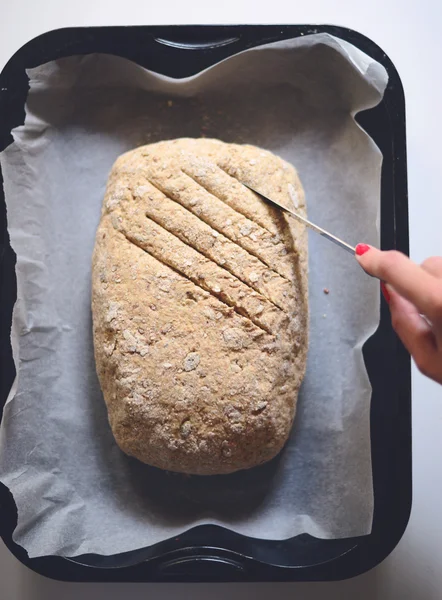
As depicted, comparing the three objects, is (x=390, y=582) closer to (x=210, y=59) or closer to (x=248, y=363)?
(x=248, y=363)

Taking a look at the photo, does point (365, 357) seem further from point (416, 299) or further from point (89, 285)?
point (89, 285)

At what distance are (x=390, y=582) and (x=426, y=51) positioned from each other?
4.84 ft

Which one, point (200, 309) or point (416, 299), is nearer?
point (416, 299)

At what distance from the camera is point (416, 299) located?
42.0 inches

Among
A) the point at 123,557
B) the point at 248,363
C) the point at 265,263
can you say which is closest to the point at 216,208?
the point at 265,263

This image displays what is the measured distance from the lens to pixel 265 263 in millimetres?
1445

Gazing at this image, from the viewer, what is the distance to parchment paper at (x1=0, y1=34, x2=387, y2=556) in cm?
149

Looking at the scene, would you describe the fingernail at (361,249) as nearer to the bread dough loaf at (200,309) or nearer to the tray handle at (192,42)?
the bread dough loaf at (200,309)

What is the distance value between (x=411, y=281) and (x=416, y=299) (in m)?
0.04

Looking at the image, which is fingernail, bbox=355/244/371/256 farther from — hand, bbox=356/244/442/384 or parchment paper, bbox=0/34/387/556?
parchment paper, bbox=0/34/387/556

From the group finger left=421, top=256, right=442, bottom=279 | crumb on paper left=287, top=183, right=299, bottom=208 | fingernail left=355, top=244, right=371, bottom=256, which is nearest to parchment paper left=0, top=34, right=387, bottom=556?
crumb on paper left=287, top=183, right=299, bottom=208

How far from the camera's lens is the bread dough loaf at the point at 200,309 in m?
1.40

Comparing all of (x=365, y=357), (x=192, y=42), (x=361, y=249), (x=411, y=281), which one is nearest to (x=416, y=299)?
(x=411, y=281)

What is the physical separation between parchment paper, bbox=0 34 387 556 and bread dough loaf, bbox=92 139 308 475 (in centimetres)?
12
